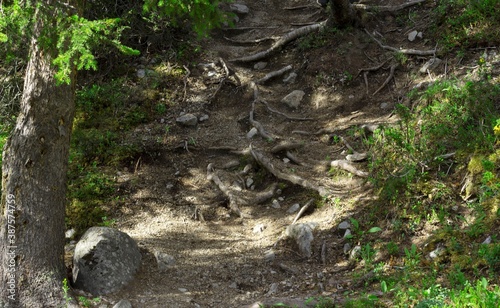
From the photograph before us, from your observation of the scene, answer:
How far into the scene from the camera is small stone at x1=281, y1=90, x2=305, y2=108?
35.1 feet

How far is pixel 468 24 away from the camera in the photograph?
31.1ft

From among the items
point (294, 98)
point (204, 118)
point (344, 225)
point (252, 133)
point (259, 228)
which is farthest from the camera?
point (294, 98)

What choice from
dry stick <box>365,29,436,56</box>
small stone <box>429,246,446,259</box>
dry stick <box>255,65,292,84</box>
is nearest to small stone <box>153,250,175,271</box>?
small stone <box>429,246,446,259</box>

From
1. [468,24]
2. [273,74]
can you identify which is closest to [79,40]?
[273,74]

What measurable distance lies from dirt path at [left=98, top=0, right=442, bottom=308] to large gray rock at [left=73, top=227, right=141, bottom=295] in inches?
6.8

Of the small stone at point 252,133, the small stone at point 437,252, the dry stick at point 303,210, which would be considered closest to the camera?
the small stone at point 437,252

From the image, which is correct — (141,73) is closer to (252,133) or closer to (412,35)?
(252,133)

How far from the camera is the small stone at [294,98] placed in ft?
35.1

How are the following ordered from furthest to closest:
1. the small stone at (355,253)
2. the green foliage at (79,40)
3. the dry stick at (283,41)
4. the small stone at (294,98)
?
the dry stick at (283,41)
the small stone at (294,98)
the small stone at (355,253)
the green foliage at (79,40)

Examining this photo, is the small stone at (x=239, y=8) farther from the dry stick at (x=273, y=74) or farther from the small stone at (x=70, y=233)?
the small stone at (x=70, y=233)

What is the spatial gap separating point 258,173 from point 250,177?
0.53ft

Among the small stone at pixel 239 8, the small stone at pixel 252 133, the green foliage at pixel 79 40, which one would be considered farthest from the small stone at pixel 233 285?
the small stone at pixel 239 8

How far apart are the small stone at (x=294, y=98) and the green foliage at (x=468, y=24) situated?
2.96m

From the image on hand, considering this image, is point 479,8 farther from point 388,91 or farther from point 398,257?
point 398,257
